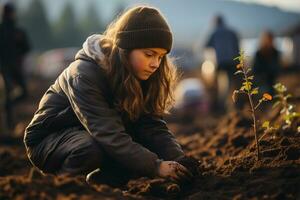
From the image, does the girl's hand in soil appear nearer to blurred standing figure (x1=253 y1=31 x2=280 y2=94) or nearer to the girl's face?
the girl's face

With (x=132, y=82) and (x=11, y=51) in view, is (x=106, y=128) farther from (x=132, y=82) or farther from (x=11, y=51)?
(x=11, y=51)

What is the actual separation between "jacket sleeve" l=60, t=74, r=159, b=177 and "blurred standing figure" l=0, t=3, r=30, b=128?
6.15m

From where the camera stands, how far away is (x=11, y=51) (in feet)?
32.7

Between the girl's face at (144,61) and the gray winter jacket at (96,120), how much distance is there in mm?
213

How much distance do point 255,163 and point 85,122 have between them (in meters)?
1.12

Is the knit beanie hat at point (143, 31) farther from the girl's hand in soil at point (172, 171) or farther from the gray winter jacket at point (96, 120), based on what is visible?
the girl's hand in soil at point (172, 171)

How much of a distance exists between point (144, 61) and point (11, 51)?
6.20m

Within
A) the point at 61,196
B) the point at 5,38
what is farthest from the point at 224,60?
the point at 61,196

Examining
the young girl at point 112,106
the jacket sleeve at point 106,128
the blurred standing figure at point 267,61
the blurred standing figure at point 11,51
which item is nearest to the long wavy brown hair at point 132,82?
the young girl at point 112,106

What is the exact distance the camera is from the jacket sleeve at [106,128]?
3982mm

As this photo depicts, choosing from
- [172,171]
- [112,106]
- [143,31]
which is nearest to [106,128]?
[112,106]

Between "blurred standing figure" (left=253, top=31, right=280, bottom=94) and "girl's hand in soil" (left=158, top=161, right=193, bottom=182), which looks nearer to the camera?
"girl's hand in soil" (left=158, top=161, right=193, bottom=182)

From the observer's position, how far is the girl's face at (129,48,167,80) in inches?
163

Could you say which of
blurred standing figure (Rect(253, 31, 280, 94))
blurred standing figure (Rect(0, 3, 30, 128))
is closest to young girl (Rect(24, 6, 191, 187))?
blurred standing figure (Rect(0, 3, 30, 128))
